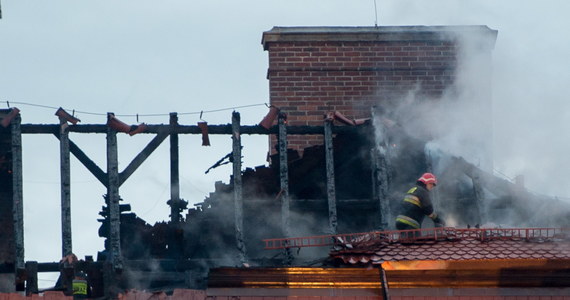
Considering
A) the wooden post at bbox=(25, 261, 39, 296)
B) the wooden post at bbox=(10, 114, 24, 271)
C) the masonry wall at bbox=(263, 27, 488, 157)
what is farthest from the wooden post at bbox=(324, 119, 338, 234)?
the wooden post at bbox=(10, 114, 24, 271)

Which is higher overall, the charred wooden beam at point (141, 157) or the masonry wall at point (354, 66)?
the masonry wall at point (354, 66)

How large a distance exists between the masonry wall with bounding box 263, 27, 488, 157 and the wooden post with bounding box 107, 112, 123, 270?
123 inches

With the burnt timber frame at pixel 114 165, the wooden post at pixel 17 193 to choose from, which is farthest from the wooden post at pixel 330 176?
the wooden post at pixel 17 193

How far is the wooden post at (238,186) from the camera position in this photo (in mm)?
18188

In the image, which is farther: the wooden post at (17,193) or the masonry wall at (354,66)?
the masonry wall at (354,66)

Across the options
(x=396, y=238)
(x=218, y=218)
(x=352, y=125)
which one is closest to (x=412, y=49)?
(x=352, y=125)

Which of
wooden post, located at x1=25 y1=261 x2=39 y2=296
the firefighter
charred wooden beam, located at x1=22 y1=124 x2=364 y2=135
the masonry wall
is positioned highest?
the masonry wall

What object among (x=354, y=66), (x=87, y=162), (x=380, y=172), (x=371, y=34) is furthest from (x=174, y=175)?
(x=371, y=34)

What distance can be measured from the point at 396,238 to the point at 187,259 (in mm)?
3643

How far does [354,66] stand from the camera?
68.7 feet

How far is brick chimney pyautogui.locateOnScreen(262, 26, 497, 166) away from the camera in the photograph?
2072 cm

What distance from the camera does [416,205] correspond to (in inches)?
659

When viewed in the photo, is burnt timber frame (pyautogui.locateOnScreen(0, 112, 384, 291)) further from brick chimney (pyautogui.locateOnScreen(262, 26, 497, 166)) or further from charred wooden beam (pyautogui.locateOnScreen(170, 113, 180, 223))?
brick chimney (pyautogui.locateOnScreen(262, 26, 497, 166))

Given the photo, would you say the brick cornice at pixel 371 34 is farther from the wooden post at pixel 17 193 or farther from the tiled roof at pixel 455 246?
the tiled roof at pixel 455 246
